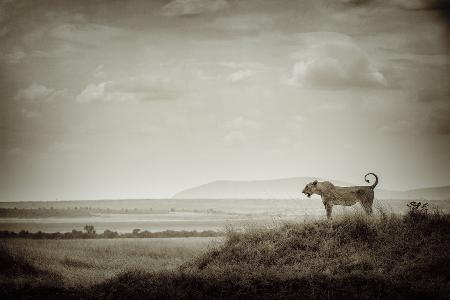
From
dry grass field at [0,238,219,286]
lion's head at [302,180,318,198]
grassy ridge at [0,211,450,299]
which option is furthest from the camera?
dry grass field at [0,238,219,286]

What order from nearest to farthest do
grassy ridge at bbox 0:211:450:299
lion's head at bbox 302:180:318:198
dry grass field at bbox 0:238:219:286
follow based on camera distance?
grassy ridge at bbox 0:211:450:299
lion's head at bbox 302:180:318:198
dry grass field at bbox 0:238:219:286

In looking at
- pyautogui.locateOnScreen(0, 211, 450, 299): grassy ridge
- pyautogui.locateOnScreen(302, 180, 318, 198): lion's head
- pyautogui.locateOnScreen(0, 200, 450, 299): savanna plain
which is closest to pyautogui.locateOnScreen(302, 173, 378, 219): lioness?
pyautogui.locateOnScreen(302, 180, 318, 198): lion's head

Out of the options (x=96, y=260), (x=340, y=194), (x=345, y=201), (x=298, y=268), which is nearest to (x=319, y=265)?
(x=298, y=268)

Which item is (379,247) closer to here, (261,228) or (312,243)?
(312,243)

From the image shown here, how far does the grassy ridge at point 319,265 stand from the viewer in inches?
611

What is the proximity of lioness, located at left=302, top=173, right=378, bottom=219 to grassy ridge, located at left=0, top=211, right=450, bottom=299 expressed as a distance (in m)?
0.73

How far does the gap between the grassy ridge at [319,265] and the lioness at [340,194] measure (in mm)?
729

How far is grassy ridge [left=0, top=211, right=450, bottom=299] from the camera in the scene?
15508 mm

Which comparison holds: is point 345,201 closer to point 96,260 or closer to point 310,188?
point 310,188

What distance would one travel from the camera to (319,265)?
17391mm

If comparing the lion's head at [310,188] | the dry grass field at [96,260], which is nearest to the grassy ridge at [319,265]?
the lion's head at [310,188]

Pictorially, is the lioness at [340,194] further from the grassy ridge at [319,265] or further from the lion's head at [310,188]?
the grassy ridge at [319,265]

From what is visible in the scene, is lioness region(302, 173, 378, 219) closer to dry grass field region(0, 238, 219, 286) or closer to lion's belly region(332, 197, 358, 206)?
lion's belly region(332, 197, 358, 206)

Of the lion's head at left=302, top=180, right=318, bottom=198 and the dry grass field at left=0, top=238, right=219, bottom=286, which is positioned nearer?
the lion's head at left=302, top=180, right=318, bottom=198
